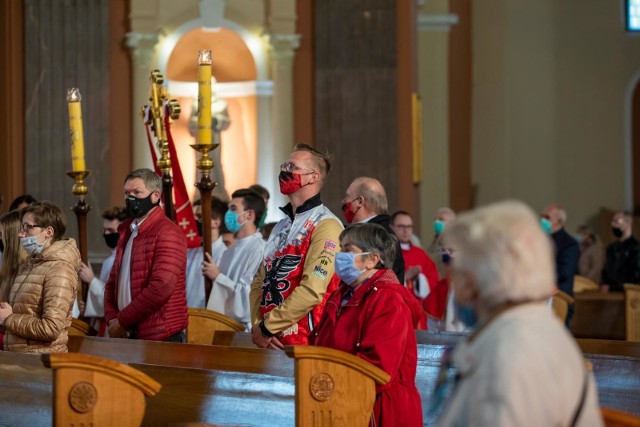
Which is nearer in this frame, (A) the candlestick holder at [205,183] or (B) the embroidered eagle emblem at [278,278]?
(B) the embroidered eagle emblem at [278,278]

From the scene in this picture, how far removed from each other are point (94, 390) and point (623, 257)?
882 centimetres

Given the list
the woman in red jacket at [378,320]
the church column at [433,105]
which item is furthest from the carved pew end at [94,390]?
the church column at [433,105]

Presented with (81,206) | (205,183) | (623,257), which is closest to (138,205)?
(205,183)

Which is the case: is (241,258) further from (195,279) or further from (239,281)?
(195,279)

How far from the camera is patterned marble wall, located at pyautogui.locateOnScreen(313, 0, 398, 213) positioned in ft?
39.1

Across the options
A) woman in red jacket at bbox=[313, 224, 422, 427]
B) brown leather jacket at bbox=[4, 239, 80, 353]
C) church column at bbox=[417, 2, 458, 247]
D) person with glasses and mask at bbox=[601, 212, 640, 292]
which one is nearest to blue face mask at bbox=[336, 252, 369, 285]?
woman in red jacket at bbox=[313, 224, 422, 427]

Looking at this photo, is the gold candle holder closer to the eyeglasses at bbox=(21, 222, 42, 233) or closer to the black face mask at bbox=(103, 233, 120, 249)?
the black face mask at bbox=(103, 233, 120, 249)

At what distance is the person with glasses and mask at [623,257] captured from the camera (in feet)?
40.9

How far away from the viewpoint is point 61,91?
37.8ft

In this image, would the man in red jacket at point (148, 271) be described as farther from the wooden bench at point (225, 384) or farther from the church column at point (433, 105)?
the church column at point (433, 105)

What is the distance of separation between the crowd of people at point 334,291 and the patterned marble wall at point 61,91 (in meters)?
3.36

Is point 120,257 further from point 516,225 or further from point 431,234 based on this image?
point 431,234

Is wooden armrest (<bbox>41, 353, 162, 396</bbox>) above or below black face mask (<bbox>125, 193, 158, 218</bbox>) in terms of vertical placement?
below

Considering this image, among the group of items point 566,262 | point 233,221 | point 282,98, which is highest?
point 282,98
